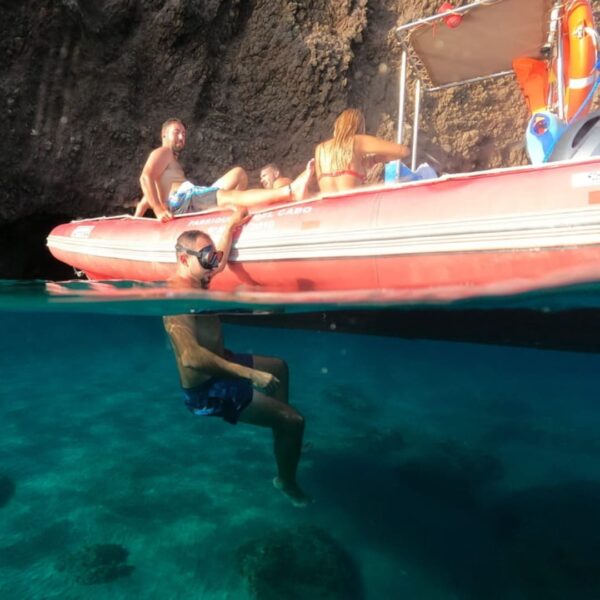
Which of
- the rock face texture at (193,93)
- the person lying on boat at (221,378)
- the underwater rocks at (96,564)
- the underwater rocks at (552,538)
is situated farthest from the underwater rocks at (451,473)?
the rock face texture at (193,93)

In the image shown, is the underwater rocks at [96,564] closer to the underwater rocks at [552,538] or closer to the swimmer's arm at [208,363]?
the swimmer's arm at [208,363]

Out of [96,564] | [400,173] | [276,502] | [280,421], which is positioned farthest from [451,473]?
[96,564]

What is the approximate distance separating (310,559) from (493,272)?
85.1 inches

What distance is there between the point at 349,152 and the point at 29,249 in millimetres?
8649

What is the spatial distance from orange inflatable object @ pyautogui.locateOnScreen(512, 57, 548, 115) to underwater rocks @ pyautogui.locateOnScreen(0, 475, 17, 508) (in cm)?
607

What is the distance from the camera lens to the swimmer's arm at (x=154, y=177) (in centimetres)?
504

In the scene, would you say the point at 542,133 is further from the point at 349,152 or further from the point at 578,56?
the point at 349,152

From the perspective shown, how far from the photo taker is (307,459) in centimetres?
513

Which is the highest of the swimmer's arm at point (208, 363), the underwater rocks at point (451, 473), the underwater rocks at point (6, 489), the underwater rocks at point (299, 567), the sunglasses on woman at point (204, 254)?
the sunglasses on woman at point (204, 254)

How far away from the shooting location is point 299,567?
3.19 m

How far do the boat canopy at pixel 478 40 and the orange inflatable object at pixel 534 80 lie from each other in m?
0.27

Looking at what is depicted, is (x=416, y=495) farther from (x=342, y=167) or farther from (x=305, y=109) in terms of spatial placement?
(x=305, y=109)

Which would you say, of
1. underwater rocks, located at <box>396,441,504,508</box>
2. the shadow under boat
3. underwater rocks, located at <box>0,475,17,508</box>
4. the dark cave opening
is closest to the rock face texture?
the dark cave opening

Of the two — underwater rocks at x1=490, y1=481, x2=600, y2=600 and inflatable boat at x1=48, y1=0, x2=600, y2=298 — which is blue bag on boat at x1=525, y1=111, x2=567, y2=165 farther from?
underwater rocks at x1=490, y1=481, x2=600, y2=600
